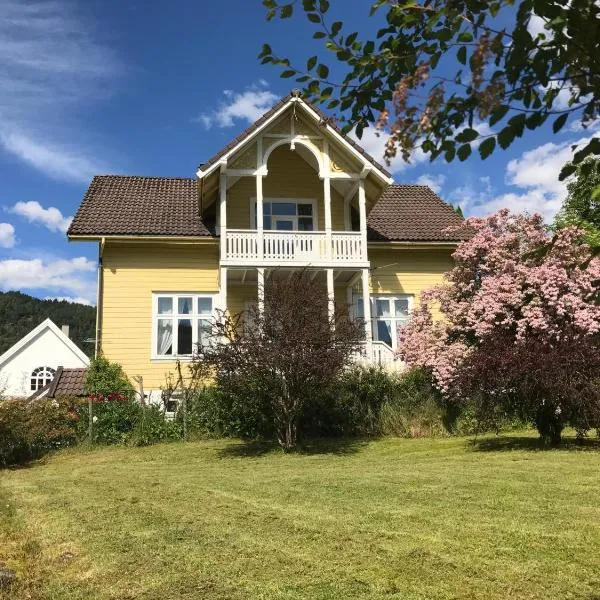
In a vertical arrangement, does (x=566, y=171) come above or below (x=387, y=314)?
below

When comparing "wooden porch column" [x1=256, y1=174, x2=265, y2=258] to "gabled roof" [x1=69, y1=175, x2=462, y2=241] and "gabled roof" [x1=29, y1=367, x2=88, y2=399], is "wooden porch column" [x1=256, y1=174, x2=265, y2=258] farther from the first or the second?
"gabled roof" [x1=29, y1=367, x2=88, y2=399]

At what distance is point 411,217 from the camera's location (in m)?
23.3

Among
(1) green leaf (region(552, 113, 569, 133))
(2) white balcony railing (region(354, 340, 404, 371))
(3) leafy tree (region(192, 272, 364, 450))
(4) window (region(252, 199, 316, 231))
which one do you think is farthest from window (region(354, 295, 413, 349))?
(1) green leaf (region(552, 113, 569, 133))

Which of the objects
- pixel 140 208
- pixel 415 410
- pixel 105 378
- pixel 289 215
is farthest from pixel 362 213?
pixel 105 378

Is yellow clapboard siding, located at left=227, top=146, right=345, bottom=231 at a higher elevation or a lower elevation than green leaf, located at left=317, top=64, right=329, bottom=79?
higher

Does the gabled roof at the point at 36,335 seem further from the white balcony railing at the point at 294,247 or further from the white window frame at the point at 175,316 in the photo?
the white balcony railing at the point at 294,247

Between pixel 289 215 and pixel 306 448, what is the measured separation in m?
10.5

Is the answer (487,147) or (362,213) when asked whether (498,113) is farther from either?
(362,213)

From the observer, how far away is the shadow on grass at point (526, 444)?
11.8m

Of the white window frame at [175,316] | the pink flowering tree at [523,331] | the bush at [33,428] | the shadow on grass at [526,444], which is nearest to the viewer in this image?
the pink flowering tree at [523,331]

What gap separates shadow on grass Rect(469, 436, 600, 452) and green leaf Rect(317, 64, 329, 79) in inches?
404

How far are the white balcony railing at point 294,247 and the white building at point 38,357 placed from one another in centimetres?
2460

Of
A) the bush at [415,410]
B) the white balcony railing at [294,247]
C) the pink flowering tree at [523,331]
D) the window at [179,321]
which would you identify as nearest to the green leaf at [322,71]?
the pink flowering tree at [523,331]

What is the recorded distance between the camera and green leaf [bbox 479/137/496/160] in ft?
7.96
